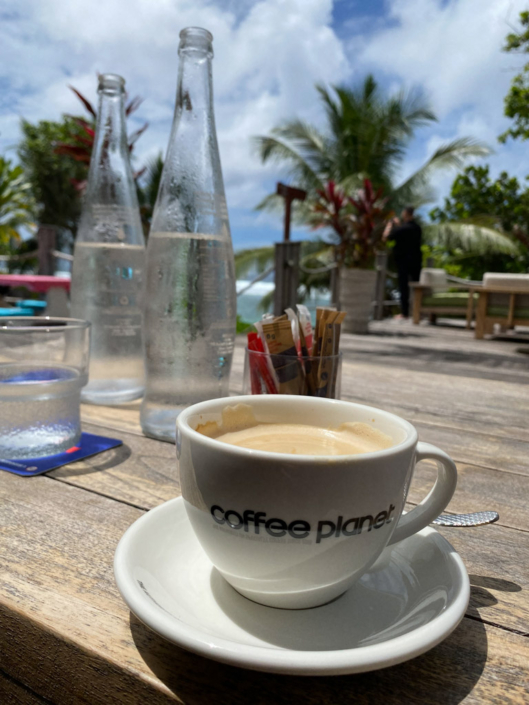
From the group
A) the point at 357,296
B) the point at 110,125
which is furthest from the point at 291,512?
the point at 357,296

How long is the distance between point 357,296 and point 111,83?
132 inches

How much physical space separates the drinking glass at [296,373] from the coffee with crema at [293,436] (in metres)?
0.18

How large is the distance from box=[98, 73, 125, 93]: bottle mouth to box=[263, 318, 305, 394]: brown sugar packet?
0.55 metres

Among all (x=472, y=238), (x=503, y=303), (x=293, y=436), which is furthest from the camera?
(x=472, y=238)

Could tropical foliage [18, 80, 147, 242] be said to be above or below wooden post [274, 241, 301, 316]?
above

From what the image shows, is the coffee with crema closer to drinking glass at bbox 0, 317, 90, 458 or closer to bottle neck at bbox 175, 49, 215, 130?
drinking glass at bbox 0, 317, 90, 458

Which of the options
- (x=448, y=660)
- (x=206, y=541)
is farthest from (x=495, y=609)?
(x=206, y=541)

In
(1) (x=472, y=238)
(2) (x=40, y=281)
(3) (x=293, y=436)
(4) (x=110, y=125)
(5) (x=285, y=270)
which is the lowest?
(3) (x=293, y=436)

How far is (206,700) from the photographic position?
0.28 m

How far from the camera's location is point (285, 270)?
361cm

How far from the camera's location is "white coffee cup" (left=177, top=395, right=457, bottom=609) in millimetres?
320

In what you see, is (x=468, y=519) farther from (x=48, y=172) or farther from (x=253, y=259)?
(x=48, y=172)

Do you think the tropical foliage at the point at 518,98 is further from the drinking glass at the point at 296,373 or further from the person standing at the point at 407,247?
the drinking glass at the point at 296,373

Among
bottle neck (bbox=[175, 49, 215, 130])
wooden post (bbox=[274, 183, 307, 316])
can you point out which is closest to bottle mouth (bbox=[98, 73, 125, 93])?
bottle neck (bbox=[175, 49, 215, 130])
